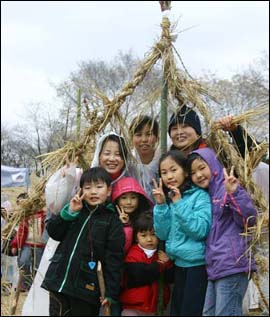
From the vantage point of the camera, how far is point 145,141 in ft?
11.5

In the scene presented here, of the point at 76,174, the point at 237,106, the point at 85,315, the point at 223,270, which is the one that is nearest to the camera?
the point at 223,270

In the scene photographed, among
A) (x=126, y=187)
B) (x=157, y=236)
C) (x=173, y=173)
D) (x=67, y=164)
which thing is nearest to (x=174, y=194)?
(x=173, y=173)

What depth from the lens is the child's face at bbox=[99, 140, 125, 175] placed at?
334cm

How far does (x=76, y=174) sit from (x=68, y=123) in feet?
1.15

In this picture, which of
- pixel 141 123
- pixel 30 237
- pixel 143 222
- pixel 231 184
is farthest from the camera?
pixel 30 237

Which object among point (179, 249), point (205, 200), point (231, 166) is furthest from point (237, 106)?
point (179, 249)

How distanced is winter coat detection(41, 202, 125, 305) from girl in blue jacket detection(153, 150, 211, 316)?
271 mm

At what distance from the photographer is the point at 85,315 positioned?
3096mm

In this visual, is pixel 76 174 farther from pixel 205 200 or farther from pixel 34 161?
pixel 205 200

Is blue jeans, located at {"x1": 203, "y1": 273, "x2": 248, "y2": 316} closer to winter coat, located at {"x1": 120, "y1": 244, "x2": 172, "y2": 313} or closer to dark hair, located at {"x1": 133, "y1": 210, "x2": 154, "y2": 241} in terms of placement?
winter coat, located at {"x1": 120, "y1": 244, "x2": 172, "y2": 313}

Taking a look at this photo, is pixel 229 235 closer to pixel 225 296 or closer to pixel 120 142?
pixel 225 296

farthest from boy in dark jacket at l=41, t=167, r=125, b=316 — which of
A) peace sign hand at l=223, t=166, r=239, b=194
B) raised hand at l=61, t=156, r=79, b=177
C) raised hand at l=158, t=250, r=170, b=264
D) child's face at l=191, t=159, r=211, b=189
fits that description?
peace sign hand at l=223, t=166, r=239, b=194

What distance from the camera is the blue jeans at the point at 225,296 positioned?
2828 millimetres

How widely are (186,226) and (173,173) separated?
333 millimetres
